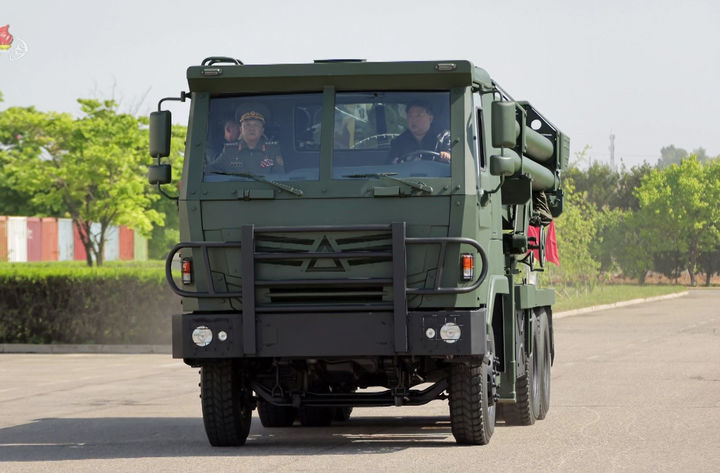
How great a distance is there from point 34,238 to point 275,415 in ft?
208

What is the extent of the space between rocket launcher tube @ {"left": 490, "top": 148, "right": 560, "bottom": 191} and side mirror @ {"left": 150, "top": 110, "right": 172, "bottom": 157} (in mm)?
2650

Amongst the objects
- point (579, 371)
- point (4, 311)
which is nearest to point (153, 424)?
point (579, 371)

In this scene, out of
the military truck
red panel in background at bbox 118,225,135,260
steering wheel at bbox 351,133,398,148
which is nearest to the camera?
the military truck

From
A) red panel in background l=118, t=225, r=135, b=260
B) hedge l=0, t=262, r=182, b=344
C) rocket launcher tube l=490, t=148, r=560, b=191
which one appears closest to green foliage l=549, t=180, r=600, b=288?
hedge l=0, t=262, r=182, b=344

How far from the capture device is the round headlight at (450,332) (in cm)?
1077

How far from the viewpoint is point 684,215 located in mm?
81688

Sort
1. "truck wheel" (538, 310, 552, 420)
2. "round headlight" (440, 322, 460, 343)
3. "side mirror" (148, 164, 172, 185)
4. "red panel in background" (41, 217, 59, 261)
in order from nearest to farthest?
1. "round headlight" (440, 322, 460, 343)
2. "side mirror" (148, 164, 172, 185)
3. "truck wheel" (538, 310, 552, 420)
4. "red panel in background" (41, 217, 59, 261)

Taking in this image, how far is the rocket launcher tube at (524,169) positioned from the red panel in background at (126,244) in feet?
228

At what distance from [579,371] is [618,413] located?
6.36m

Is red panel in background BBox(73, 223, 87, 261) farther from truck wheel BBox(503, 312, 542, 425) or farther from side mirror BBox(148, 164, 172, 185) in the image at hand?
side mirror BBox(148, 164, 172, 185)

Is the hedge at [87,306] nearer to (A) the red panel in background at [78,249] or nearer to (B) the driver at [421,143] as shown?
(B) the driver at [421,143]

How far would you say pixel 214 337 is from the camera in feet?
36.1

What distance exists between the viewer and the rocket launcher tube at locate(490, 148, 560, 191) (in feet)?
37.0

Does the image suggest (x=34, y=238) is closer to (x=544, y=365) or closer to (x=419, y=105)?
(x=544, y=365)
